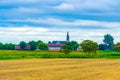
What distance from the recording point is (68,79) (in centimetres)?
2825

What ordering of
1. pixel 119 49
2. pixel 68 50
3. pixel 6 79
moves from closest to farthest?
1. pixel 6 79
2. pixel 68 50
3. pixel 119 49

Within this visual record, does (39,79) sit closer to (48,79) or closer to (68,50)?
(48,79)

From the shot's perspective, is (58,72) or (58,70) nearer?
(58,72)

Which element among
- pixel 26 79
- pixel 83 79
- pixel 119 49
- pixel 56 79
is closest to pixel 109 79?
pixel 83 79

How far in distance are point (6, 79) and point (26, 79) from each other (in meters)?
1.72

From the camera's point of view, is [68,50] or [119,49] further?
[119,49]

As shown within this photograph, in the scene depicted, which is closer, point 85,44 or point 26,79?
point 26,79

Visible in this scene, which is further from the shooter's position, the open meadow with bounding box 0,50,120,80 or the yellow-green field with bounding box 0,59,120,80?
the open meadow with bounding box 0,50,120,80

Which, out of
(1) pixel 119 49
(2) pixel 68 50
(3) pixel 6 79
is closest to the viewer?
(3) pixel 6 79

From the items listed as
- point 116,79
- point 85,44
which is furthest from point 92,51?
point 116,79

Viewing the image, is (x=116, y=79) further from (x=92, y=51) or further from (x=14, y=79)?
(x=92, y=51)

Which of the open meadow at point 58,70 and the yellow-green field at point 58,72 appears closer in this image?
the yellow-green field at point 58,72

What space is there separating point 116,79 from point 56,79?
544 cm

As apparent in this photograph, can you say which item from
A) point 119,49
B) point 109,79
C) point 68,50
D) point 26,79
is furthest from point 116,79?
point 119,49
